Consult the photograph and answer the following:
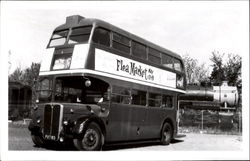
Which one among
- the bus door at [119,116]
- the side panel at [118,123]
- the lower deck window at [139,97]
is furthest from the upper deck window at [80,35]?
the lower deck window at [139,97]

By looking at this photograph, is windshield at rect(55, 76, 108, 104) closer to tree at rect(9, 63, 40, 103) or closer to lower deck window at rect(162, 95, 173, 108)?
tree at rect(9, 63, 40, 103)

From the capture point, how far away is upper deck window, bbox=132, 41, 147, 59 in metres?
9.40

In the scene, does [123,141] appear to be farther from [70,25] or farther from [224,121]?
[224,121]

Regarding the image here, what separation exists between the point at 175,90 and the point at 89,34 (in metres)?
4.26

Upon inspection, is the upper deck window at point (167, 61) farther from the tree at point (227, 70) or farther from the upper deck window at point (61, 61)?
the upper deck window at point (61, 61)

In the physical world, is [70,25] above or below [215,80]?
above

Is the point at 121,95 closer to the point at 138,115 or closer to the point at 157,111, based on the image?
the point at 138,115

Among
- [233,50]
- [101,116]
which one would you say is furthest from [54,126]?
[233,50]

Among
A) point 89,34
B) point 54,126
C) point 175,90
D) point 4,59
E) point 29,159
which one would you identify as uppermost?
point 89,34

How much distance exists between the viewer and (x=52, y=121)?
26.0 feet

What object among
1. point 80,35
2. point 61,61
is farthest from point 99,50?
point 61,61

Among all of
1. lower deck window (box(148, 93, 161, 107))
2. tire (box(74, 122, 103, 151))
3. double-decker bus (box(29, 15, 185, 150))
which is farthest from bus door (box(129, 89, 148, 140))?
tire (box(74, 122, 103, 151))

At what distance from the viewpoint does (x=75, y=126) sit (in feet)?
25.2

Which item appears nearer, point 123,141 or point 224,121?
point 123,141
